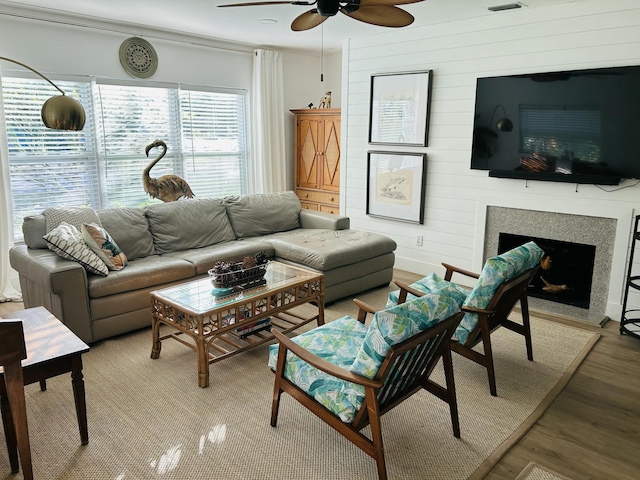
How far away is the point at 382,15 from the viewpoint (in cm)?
266

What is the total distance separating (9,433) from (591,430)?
281 cm

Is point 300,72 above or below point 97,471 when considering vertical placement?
above

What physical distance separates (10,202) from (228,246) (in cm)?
201

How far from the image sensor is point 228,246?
4.43 meters

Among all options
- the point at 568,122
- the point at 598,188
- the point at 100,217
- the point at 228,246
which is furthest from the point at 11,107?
the point at 598,188

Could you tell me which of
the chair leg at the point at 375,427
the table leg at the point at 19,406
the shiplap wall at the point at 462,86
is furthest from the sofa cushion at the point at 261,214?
the chair leg at the point at 375,427

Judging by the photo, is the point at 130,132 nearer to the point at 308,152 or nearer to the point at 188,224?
the point at 188,224

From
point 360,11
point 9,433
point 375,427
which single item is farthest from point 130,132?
point 375,427

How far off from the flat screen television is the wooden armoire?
2.00 m

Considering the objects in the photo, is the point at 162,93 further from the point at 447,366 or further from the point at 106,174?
the point at 447,366

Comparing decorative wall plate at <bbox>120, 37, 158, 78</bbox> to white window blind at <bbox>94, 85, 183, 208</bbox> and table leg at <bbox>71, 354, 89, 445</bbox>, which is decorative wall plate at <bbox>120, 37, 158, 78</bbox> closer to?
white window blind at <bbox>94, 85, 183, 208</bbox>

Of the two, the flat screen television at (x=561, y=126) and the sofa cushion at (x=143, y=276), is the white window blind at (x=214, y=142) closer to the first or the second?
the sofa cushion at (x=143, y=276)

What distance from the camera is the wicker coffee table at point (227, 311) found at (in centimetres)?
→ 288

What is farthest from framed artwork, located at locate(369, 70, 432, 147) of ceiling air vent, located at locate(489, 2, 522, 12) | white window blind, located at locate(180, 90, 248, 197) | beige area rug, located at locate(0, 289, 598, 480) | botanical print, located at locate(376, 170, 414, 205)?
beige area rug, located at locate(0, 289, 598, 480)
